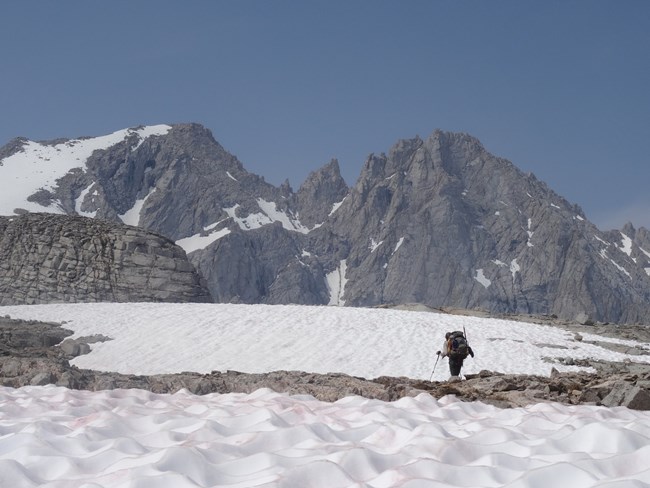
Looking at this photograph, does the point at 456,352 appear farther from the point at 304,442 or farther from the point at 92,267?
the point at 92,267

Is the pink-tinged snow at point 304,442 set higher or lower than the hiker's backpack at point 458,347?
lower

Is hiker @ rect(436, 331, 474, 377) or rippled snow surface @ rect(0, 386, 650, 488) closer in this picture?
rippled snow surface @ rect(0, 386, 650, 488)

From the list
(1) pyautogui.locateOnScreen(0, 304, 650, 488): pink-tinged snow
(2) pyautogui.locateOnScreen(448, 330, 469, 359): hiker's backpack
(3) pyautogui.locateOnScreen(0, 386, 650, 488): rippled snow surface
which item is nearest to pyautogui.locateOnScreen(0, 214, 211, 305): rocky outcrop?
(2) pyautogui.locateOnScreen(448, 330, 469, 359): hiker's backpack

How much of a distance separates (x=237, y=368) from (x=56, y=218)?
169 ft

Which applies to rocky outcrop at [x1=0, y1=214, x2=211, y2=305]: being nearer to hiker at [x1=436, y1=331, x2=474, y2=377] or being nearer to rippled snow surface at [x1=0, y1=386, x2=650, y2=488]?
hiker at [x1=436, y1=331, x2=474, y2=377]

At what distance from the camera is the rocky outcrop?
211 feet

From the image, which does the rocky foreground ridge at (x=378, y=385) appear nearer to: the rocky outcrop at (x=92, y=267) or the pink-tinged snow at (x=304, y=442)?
the pink-tinged snow at (x=304, y=442)

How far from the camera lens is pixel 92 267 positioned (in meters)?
65.6

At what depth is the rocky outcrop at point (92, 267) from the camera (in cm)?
6419

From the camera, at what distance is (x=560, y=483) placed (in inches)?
197

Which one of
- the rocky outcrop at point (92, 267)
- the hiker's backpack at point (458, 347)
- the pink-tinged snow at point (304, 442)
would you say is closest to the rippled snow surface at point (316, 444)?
the pink-tinged snow at point (304, 442)

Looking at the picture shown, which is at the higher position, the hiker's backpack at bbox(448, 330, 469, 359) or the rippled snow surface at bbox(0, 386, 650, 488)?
the hiker's backpack at bbox(448, 330, 469, 359)

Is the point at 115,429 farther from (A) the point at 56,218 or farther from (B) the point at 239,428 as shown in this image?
(A) the point at 56,218

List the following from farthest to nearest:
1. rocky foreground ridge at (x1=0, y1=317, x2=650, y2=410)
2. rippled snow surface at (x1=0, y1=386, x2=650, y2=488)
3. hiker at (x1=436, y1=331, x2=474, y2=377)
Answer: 1. hiker at (x1=436, y1=331, x2=474, y2=377)
2. rocky foreground ridge at (x1=0, y1=317, x2=650, y2=410)
3. rippled snow surface at (x1=0, y1=386, x2=650, y2=488)
